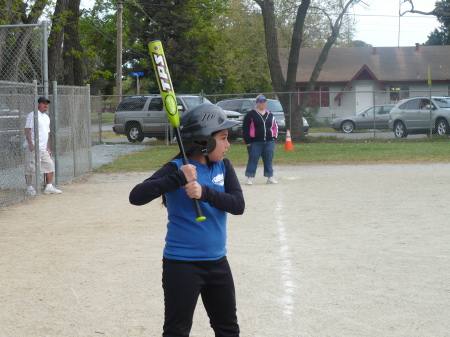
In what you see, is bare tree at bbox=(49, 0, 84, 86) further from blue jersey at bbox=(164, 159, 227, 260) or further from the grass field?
blue jersey at bbox=(164, 159, 227, 260)

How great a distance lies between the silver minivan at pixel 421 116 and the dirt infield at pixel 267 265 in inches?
652

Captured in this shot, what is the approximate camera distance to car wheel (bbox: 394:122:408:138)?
99.5 feet

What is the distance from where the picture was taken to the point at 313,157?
72.1 feet

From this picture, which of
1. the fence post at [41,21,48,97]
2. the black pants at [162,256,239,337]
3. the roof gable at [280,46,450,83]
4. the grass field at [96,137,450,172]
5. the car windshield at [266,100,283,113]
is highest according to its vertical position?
the roof gable at [280,46,450,83]

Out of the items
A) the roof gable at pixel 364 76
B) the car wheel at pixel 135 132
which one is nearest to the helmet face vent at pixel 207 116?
the car wheel at pixel 135 132

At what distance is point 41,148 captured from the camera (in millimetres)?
14164

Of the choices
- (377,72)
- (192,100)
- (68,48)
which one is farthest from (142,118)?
(377,72)

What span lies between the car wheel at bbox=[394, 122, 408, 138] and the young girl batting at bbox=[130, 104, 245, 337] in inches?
1071

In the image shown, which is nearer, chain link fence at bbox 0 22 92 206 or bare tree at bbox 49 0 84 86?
chain link fence at bbox 0 22 92 206

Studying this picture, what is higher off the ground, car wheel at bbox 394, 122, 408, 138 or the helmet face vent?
the helmet face vent

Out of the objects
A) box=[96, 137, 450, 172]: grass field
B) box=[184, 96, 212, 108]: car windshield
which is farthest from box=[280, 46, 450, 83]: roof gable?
box=[96, 137, 450, 172]: grass field

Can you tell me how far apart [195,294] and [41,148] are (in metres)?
10.8

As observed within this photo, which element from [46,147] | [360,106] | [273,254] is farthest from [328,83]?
[273,254]

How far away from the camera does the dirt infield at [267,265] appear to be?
5.61 m
